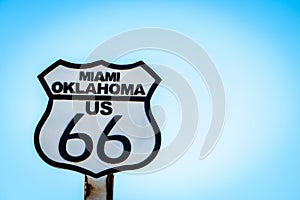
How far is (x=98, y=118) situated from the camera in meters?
0.86

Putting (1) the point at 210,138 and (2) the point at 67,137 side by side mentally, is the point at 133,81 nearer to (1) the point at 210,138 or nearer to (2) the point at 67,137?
(2) the point at 67,137

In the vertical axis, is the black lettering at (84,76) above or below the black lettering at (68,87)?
above

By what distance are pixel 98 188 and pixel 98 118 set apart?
15 cm

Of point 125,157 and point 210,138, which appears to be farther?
point 210,138

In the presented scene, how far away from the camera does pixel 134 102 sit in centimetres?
86

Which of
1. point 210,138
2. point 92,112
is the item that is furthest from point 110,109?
point 210,138

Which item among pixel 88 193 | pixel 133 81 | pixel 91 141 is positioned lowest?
pixel 88 193

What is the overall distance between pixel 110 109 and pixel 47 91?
137 mm

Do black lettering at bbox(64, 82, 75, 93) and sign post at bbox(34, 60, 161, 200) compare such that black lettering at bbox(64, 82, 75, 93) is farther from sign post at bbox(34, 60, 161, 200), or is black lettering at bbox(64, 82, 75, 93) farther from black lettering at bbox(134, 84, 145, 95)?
black lettering at bbox(134, 84, 145, 95)

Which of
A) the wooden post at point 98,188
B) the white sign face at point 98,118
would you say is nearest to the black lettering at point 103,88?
the white sign face at point 98,118

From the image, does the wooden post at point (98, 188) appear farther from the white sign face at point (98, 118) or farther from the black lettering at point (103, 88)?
the black lettering at point (103, 88)

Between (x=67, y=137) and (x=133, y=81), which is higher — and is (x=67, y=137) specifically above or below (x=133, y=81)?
below

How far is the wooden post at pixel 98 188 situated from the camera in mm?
867

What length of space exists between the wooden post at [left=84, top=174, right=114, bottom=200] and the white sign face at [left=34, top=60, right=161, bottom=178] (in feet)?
0.04
